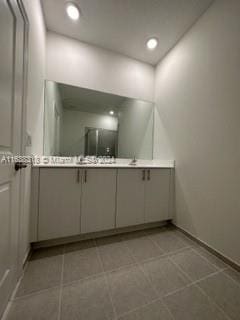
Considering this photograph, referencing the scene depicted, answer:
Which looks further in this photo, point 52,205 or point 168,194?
point 168,194

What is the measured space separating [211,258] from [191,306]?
66 centimetres

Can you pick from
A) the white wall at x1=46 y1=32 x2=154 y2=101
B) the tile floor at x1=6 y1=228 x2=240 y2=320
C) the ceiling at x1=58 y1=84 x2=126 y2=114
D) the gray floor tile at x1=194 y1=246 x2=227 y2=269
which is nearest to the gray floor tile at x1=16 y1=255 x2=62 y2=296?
the tile floor at x1=6 y1=228 x2=240 y2=320

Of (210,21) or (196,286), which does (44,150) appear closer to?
(196,286)

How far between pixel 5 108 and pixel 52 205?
1.02m

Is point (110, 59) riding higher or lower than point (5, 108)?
higher

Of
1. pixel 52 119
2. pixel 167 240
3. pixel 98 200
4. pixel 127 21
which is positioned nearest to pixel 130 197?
pixel 98 200

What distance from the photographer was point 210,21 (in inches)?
61.7

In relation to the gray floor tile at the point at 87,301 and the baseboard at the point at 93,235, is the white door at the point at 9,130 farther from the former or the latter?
the baseboard at the point at 93,235

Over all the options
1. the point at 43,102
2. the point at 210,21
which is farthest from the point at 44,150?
the point at 210,21

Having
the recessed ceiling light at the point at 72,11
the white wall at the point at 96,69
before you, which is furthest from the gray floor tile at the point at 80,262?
the recessed ceiling light at the point at 72,11

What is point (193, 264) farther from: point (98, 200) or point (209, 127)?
point (209, 127)

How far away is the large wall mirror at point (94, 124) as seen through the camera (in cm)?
196

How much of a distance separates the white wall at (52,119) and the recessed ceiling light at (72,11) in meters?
0.79

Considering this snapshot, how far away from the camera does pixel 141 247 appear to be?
5.14 feet
